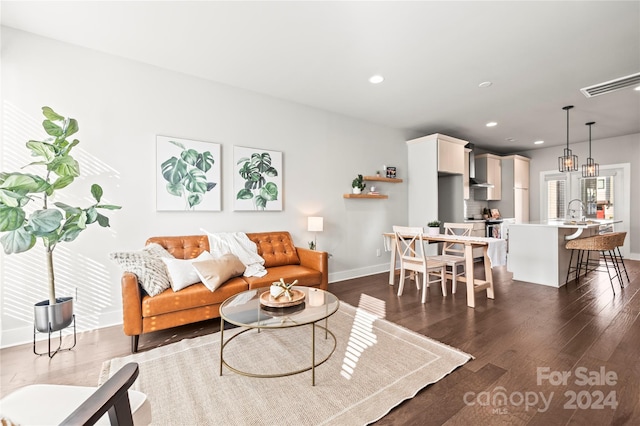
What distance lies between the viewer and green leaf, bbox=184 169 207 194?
3361mm

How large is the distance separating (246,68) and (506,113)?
416 centimetres

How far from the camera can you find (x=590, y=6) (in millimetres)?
2264

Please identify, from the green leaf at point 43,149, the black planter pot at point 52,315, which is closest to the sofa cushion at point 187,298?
the black planter pot at point 52,315

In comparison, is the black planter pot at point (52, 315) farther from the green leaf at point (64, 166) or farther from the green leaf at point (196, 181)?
the green leaf at point (196, 181)

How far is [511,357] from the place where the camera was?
220 centimetres

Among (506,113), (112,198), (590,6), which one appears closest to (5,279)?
(112,198)

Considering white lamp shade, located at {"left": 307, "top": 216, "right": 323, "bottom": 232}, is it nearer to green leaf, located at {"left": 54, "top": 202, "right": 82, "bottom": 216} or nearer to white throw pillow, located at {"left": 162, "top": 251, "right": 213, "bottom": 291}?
white throw pillow, located at {"left": 162, "top": 251, "right": 213, "bottom": 291}

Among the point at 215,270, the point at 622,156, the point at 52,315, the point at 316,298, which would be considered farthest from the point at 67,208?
the point at 622,156

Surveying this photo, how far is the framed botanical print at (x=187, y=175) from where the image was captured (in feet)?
10.6

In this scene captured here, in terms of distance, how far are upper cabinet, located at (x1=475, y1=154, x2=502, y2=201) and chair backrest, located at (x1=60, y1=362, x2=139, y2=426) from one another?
7331 millimetres

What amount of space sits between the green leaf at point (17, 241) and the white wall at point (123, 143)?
690 mm

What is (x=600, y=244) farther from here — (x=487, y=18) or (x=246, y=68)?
(x=246, y=68)

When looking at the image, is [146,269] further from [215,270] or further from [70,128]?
[70,128]

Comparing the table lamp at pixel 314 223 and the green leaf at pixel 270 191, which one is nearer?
the green leaf at pixel 270 191
